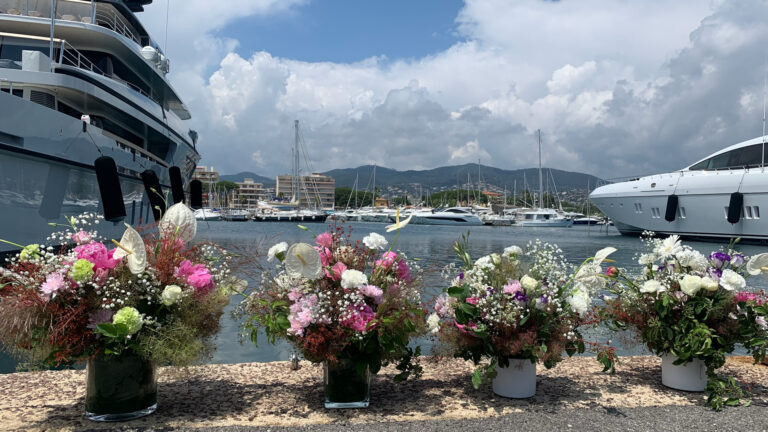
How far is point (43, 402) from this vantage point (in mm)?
4020

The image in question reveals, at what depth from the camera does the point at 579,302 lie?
4.03 meters

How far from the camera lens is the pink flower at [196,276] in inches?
144

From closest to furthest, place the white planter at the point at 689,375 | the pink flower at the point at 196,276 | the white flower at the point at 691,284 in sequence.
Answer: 1. the pink flower at the point at 196,276
2. the white flower at the point at 691,284
3. the white planter at the point at 689,375

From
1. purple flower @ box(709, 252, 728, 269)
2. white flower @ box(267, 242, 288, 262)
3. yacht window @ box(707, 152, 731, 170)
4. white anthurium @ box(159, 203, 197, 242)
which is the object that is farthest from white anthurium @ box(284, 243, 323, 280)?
yacht window @ box(707, 152, 731, 170)

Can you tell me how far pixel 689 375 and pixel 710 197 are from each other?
35.9m

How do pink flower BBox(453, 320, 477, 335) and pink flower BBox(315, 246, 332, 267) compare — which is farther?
pink flower BBox(453, 320, 477, 335)

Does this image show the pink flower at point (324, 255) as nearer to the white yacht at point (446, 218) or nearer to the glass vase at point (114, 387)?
the glass vase at point (114, 387)

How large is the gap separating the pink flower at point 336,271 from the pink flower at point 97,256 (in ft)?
4.63

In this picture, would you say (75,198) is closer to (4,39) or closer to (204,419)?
(4,39)

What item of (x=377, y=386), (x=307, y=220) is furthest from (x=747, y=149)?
(x=307, y=220)

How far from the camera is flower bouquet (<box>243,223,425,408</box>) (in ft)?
11.8

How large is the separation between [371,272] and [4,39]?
1643 centimetres

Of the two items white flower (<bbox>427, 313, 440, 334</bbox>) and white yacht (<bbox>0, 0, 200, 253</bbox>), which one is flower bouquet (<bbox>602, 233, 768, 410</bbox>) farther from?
white yacht (<bbox>0, 0, 200, 253</bbox>)

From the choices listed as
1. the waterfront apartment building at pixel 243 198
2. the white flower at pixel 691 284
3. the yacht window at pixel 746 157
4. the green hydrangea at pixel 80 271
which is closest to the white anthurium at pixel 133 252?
the green hydrangea at pixel 80 271
